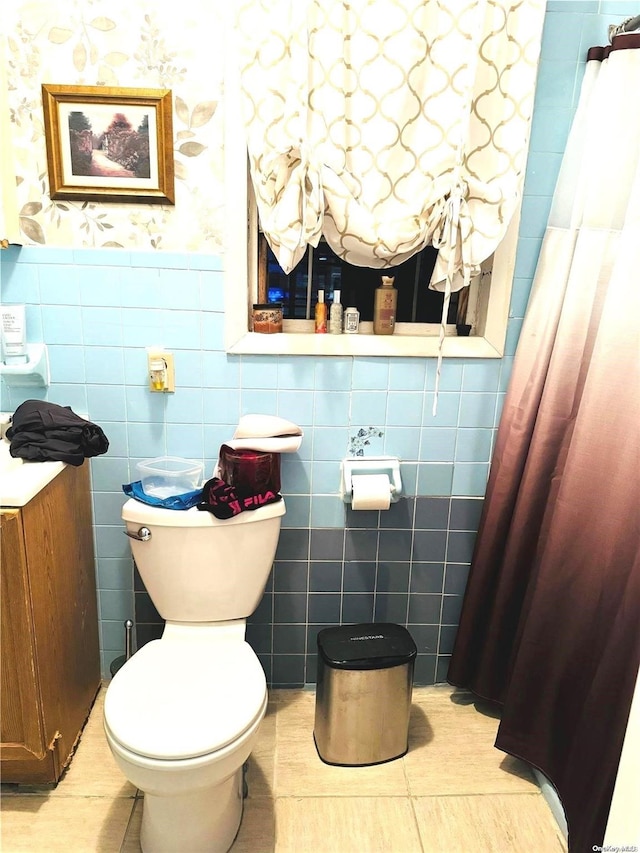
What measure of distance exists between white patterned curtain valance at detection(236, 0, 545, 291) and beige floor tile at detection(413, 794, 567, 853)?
1.49m

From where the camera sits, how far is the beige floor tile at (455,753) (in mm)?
1716

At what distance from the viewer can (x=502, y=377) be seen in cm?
187

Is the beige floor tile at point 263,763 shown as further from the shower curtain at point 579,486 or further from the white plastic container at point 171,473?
the white plastic container at point 171,473

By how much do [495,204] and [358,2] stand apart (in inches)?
24.9

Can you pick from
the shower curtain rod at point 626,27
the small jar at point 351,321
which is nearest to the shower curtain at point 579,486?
the shower curtain rod at point 626,27

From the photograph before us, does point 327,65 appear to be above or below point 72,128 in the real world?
above

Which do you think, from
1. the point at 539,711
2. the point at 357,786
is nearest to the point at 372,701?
the point at 357,786

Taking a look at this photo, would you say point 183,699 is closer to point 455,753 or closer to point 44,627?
point 44,627

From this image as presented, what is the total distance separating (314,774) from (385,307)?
56.7 inches

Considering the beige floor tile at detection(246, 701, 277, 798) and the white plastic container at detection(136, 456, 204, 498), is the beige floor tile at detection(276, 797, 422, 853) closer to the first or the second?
the beige floor tile at detection(246, 701, 277, 798)

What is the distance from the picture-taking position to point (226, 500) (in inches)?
64.9

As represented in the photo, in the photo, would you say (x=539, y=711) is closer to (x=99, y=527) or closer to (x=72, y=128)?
(x=99, y=527)

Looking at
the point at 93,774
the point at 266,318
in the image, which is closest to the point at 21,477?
the point at 266,318

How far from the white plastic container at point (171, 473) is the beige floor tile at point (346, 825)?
0.95 metres
